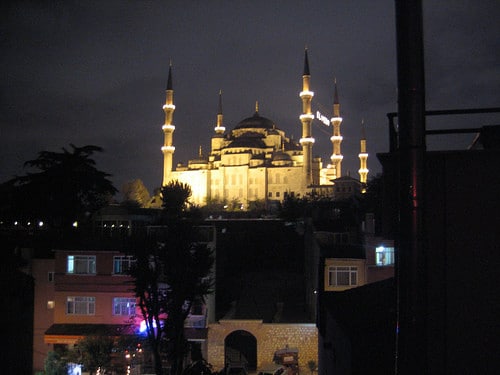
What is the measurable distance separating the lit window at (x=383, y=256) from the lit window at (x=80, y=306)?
8762 millimetres

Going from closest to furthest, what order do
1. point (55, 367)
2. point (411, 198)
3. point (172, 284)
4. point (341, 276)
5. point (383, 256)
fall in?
1. point (411, 198)
2. point (172, 284)
3. point (55, 367)
4. point (383, 256)
5. point (341, 276)

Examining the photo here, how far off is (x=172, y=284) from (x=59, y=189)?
14523 millimetres

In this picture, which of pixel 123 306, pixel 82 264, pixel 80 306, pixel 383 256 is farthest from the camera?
pixel 82 264

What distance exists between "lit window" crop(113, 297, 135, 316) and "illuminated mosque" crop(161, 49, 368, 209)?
1700 inches

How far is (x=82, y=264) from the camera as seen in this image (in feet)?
64.5

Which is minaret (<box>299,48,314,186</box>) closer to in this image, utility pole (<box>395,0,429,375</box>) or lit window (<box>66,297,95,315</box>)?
lit window (<box>66,297,95,315</box>)

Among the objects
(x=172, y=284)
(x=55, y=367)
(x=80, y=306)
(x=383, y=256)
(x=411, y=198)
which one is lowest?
(x=55, y=367)

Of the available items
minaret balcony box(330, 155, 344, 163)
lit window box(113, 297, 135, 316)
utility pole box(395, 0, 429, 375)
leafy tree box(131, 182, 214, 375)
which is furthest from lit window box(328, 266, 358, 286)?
minaret balcony box(330, 155, 344, 163)

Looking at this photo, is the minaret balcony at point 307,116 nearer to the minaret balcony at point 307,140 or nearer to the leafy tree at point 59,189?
the minaret balcony at point 307,140

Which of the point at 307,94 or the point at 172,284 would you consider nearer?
the point at 172,284

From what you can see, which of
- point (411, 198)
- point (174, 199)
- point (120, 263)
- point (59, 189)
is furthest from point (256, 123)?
point (411, 198)

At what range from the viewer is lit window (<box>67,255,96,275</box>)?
19.6 meters

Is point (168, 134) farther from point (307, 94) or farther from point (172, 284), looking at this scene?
point (172, 284)

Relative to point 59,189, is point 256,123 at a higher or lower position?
higher
